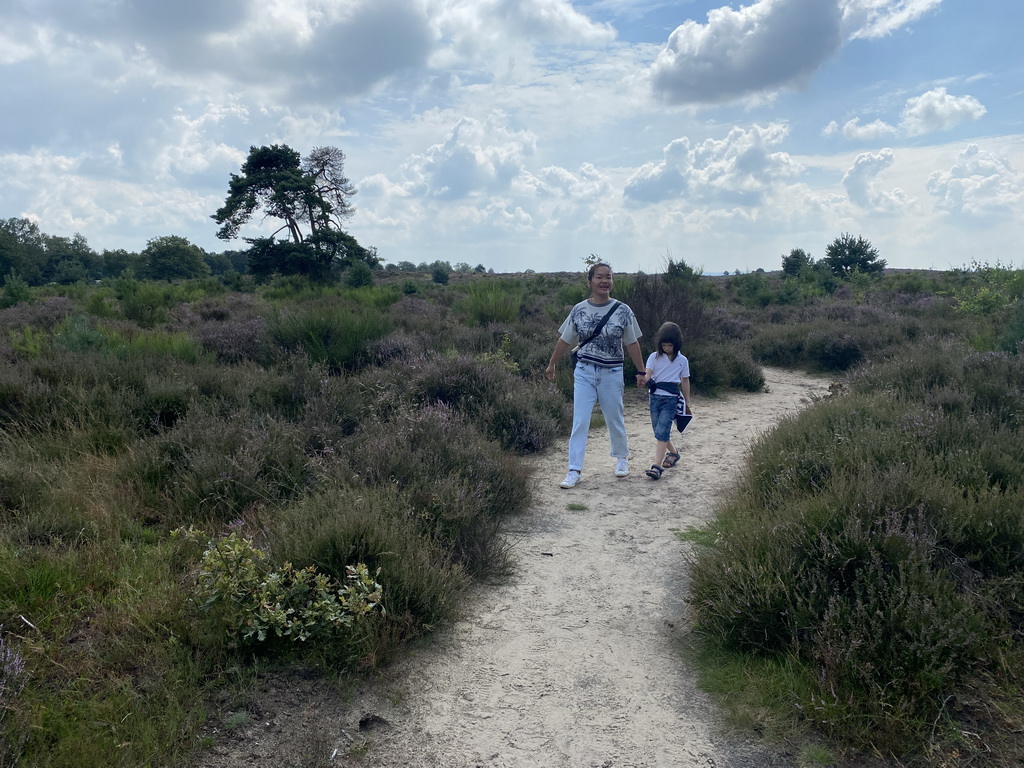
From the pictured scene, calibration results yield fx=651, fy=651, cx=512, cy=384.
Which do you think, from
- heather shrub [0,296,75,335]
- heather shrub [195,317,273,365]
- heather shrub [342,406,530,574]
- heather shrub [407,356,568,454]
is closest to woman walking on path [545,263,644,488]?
heather shrub [342,406,530,574]

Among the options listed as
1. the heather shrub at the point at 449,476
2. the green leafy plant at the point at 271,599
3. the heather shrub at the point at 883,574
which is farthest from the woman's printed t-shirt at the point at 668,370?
the green leafy plant at the point at 271,599

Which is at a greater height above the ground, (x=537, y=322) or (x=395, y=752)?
(x=537, y=322)

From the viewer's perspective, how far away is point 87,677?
279 cm

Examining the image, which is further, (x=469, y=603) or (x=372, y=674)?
(x=469, y=603)

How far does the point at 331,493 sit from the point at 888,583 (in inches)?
124

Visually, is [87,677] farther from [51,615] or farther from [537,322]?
[537,322]

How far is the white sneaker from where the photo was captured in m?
6.35

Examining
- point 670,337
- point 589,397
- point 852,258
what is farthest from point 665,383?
point 852,258

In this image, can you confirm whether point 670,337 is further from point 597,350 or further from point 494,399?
point 494,399

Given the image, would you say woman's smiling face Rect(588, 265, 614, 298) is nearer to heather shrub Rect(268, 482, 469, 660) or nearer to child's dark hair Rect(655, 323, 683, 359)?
child's dark hair Rect(655, 323, 683, 359)

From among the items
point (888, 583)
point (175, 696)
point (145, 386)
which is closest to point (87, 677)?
point (175, 696)

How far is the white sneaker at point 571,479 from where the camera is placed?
6.35 metres

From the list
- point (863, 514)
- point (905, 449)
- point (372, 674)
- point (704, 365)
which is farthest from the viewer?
point (704, 365)

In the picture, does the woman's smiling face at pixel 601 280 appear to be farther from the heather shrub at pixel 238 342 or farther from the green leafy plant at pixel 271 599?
the heather shrub at pixel 238 342
